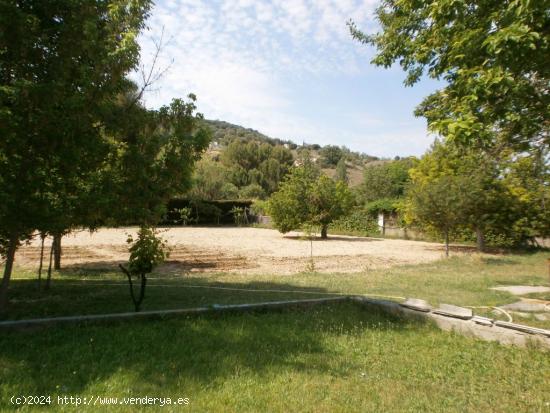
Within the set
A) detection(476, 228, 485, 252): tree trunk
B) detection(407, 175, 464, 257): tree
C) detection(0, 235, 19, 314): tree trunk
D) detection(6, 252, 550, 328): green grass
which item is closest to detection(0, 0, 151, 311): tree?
detection(0, 235, 19, 314): tree trunk

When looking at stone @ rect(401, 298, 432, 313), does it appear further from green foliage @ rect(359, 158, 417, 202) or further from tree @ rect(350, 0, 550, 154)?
green foliage @ rect(359, 158, 417, 202)

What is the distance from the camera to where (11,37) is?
491cm

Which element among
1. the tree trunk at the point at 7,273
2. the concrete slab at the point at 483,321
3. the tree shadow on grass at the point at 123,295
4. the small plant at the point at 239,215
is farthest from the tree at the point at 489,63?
the small plant at the point at 239,215

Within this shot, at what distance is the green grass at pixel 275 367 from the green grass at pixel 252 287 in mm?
1580

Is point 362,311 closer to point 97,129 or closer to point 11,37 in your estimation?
point 97,129

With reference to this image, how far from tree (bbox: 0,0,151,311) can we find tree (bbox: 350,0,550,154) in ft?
14.5

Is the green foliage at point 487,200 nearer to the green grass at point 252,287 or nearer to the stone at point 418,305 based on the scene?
the green grass at point 252,287

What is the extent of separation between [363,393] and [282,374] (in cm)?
75

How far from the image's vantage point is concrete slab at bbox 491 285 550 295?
334 inches

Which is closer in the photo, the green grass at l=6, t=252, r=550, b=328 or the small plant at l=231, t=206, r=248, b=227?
the green grass at l=6, t=252, r=550, b=328

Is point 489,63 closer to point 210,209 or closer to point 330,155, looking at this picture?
point 210,209

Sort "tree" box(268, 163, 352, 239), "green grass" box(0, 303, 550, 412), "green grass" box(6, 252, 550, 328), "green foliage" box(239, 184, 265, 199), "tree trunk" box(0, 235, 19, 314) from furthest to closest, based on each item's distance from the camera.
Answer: "green foliage" box(239, 184, 265, 199) → "tree" box(268, 163, 352, 239) → "green grass" box(6, 252, 550, 328) → "tree trunk" box(0, 235, 19, 314) → "green grass" box(0, 303, 550, 412)

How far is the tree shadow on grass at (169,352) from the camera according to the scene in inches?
135

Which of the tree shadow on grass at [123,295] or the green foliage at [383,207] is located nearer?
the tree shadow on grass at [123,295]
